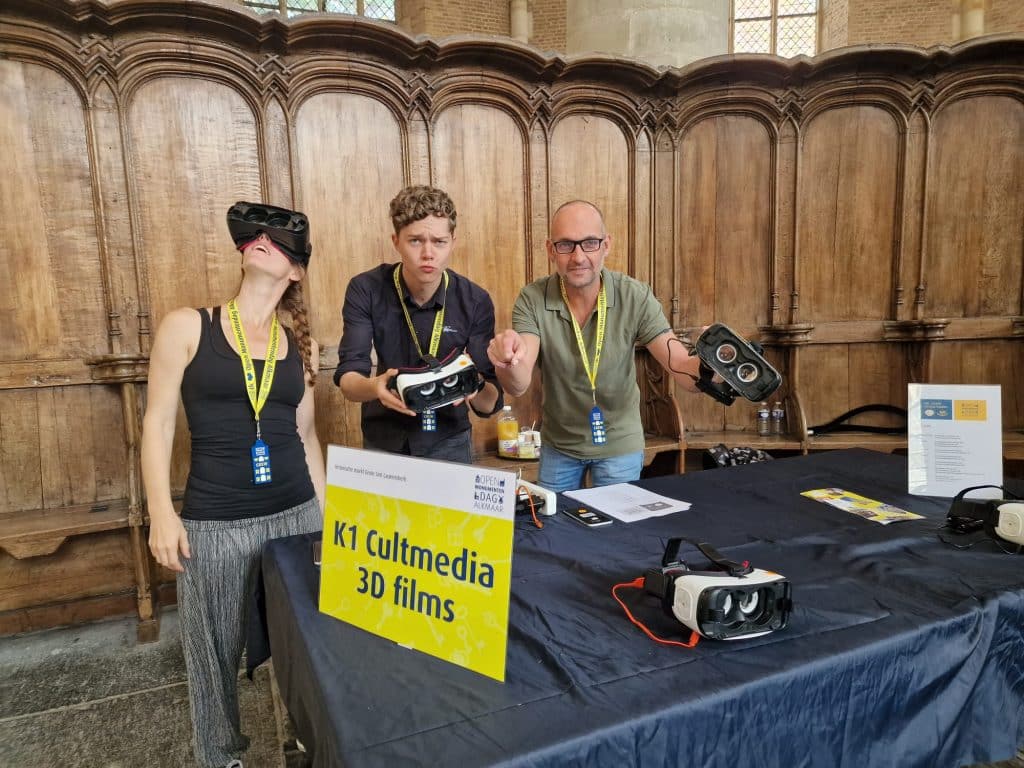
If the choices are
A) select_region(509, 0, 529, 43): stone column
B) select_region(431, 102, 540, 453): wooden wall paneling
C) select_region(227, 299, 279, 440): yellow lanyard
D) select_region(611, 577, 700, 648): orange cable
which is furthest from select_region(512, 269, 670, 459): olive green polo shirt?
select_region(509, 0, 529, 43): stone column

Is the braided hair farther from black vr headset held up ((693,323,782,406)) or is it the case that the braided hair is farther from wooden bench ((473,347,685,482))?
wooden bench ((473,347,685,482))

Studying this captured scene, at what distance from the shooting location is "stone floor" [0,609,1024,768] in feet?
6.07

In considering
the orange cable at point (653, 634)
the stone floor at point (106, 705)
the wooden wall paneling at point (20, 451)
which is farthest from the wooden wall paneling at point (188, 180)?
the orange cable at point (653, 634)

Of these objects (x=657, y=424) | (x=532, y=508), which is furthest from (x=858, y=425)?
(x=532, y=508)

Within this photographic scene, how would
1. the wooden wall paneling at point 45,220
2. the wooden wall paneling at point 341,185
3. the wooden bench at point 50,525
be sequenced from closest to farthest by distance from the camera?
the wooden bench at point 50,525 → the wooden wall paneling at point 45,220 → the wooden wall paneling at point 341,185

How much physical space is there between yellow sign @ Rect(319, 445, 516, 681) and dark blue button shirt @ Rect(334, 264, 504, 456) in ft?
2.70

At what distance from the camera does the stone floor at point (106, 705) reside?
185 cm

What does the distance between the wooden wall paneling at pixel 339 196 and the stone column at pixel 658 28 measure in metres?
2.05

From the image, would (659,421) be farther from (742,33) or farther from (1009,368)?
(742,33)

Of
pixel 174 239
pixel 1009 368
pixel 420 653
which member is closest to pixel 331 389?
pixel 174 239

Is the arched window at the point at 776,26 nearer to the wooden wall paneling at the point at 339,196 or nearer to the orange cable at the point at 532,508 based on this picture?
the wooden wall paneling at the point at 339,196

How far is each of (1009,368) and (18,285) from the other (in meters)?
5.39

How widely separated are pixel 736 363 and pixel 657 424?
2.28m

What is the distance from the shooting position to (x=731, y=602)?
2.97ft
